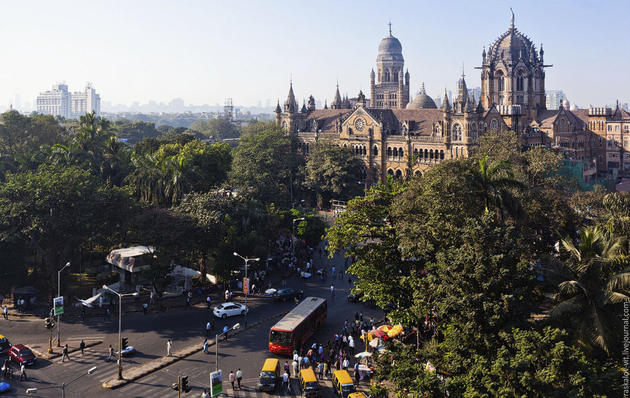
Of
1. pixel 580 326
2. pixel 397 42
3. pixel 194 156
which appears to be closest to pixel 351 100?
pixel 397 42

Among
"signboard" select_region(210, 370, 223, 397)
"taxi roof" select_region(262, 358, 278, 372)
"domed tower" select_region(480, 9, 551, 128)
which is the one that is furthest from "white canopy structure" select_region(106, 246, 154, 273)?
"domed tower" select_region(480, 9, 551, 128)

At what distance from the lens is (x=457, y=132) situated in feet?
265

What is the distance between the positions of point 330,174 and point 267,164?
9707 millimetres

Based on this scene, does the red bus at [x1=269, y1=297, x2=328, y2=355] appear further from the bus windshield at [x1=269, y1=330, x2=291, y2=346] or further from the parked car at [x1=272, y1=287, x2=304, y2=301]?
the parked car at [x1=272, y1=287, x2=304, y2=301]

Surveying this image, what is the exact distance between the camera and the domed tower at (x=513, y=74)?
312ft

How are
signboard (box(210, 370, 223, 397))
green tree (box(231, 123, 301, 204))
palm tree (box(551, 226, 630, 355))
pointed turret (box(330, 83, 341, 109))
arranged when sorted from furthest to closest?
pointed turret (box(330, 83, 341, 109))
green tree (box(231, 123, 301, 204))
signboard (box(210, 370, 223, 397))
palm tree (box(551, 226, 630, 355))

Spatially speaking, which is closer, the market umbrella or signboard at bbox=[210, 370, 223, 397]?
signboard at bbox=[210, 370, 223, 397]

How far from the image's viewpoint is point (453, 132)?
81500 mm

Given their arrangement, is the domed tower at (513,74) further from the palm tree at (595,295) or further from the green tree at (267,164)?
the palm tree at (595,295)

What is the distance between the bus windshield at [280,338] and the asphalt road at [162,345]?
1.23 m

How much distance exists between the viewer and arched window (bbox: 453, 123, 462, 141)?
80.5m

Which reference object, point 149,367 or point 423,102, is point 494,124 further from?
point 149,367

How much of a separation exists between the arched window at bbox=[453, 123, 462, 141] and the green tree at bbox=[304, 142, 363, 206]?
16038 millimetres

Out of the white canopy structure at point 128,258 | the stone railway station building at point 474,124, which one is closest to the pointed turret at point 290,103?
the stone railway station building at point 474,124
